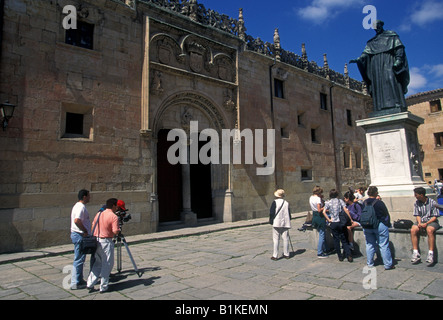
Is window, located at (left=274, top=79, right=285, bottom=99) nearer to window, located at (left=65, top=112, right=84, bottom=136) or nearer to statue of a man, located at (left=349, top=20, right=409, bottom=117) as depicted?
statue of a man, located at (left=349, top=20, right=409, bottom=117)

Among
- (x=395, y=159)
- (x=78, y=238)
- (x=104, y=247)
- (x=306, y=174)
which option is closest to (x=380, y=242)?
(x=395, y=159)

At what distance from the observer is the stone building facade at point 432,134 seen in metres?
27.8

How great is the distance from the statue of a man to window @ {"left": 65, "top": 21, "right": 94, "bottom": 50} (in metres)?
8.29

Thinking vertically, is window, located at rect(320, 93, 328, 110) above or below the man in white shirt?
above

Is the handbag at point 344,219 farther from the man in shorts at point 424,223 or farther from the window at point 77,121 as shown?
the window at point 77,121

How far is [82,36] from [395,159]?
984 cm

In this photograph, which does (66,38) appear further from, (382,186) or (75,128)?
(382,186)

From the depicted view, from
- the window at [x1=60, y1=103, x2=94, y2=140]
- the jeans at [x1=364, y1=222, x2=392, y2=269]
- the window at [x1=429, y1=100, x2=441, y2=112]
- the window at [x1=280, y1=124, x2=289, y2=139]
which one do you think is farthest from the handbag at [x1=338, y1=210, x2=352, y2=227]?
the window at [x1=429, y1=100, x2=441, y2=112]

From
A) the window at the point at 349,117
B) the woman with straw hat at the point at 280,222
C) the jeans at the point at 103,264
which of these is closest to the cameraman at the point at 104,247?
the jeans at the point at 103,264

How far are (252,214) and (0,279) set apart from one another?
10112 mm

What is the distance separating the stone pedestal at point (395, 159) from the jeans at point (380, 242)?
5.45 ft

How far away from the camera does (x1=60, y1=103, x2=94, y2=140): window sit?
9553 millimetres

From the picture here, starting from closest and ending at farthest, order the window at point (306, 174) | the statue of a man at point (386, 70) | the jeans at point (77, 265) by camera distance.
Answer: the jeans at point (77, 265) < the statue of a man at point (386, 70) < the window at point (306, 174)

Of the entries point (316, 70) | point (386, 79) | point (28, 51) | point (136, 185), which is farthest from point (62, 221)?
point (316, 70)
